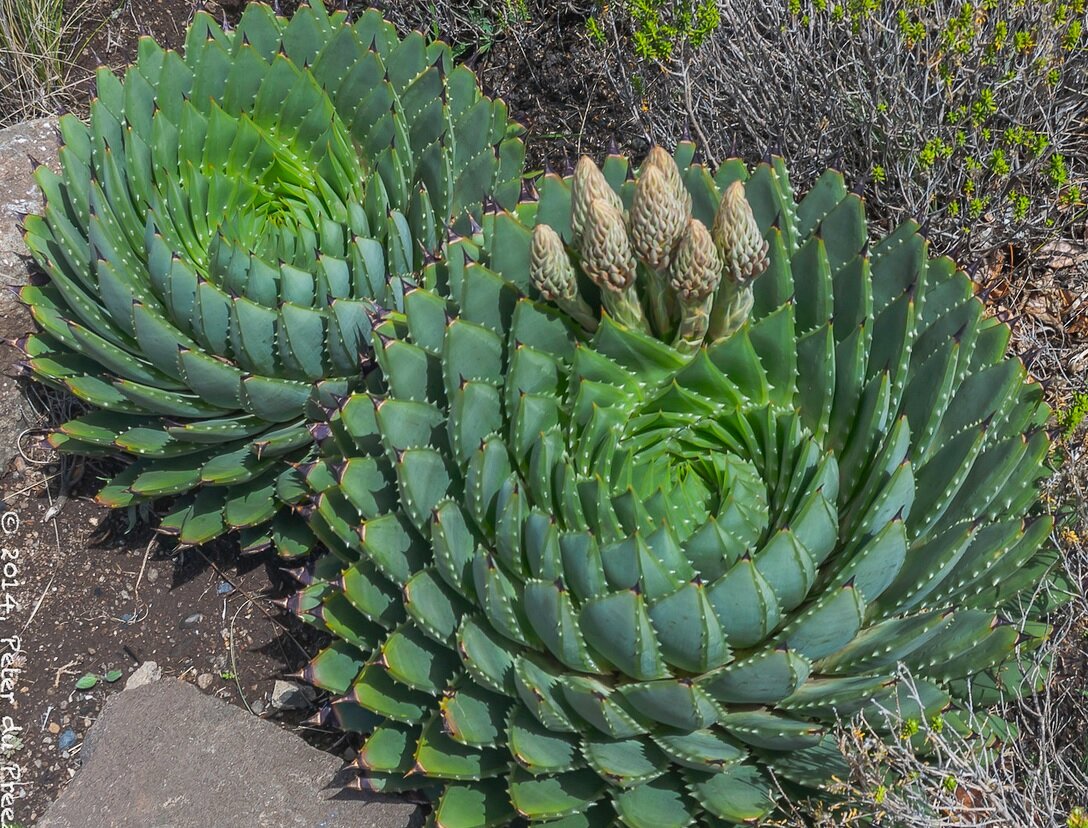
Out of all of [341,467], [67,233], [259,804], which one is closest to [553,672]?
[341,467]

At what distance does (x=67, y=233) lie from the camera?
3.07m

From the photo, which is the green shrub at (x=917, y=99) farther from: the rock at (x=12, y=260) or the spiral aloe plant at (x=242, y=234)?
the rock at (x=12, y=260)

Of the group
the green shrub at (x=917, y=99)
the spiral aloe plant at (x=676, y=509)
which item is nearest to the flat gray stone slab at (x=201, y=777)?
the spiral aloe plant at (x=676, y=509)

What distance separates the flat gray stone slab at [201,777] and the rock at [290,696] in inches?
6.6

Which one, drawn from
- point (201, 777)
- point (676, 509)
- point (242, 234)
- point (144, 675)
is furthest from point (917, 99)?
point (144, 675)

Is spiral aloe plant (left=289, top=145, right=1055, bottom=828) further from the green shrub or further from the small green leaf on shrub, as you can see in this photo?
the small green leaf on shrub

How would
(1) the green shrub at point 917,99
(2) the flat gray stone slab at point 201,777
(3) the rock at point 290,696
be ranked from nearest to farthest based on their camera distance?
(2) the flat gray stone slab at point 201,777 < (1) the green shrub at point 917,99 < (3) the rock at point 290,696

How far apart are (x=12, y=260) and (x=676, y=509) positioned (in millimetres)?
3061

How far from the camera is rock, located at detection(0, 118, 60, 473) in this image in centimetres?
384

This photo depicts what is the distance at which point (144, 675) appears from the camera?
3.44 m

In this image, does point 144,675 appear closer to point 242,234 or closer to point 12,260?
point 242,234

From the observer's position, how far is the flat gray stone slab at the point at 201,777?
2.84 metres

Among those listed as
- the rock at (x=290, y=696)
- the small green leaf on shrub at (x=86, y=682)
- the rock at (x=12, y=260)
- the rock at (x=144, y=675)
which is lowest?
the small green leaf on shrub at (x=86, y=682)

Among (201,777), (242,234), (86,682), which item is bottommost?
(86,682)
